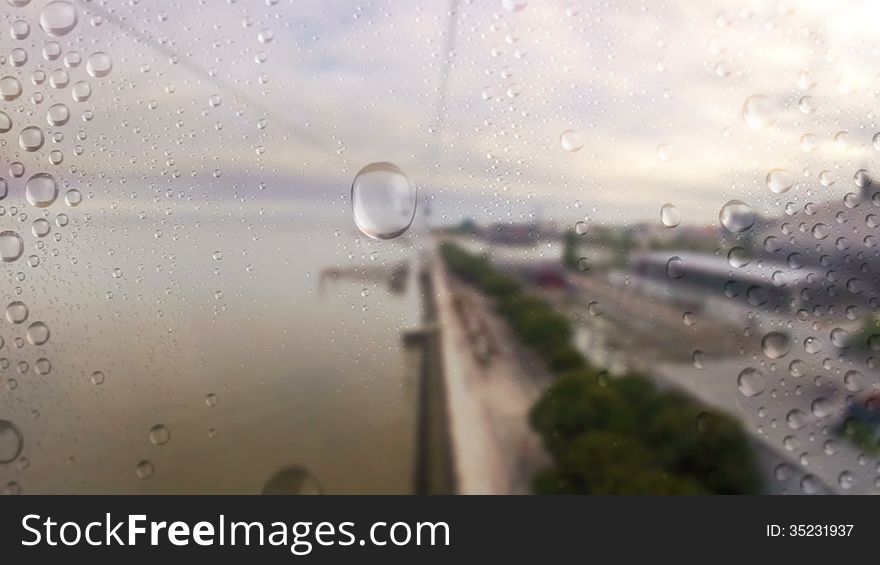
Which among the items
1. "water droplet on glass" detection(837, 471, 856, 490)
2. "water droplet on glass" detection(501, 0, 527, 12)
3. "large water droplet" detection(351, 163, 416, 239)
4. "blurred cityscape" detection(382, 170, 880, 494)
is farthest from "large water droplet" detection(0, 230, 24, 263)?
"water droplet on glass" detection(837, 471, 856, 490)

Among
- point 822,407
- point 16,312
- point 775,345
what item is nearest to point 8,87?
point 16,312

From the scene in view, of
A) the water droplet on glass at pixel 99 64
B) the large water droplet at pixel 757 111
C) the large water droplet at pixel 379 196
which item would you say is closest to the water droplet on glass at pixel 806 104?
the large water droplet at pixel 757 111

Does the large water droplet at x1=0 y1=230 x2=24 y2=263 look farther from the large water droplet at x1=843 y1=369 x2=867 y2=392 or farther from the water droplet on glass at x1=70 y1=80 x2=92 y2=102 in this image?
the large water droplet at x1=843 y1=369 x2=867 y2=392

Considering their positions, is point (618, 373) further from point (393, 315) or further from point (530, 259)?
point (393, 315)

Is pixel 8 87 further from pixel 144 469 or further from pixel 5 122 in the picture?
pixel 144 469

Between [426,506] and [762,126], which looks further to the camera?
[762,126]

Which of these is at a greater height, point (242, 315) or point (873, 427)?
point (242, 315)

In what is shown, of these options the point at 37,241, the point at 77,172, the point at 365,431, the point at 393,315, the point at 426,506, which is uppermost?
the point at 77,172

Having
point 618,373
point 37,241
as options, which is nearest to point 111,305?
point 37,241
